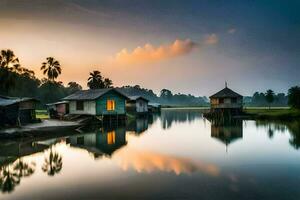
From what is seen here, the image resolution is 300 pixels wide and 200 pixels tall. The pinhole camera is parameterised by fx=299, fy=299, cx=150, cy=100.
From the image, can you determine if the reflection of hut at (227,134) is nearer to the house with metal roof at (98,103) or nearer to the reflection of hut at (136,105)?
the house with metal roof at (98,103)

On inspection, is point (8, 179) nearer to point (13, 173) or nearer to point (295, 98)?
point (13, 173)

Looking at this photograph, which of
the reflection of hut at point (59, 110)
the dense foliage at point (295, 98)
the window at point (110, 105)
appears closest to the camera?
the window at point (110, 105)

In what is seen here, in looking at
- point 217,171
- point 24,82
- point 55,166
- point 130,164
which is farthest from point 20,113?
point 24,82

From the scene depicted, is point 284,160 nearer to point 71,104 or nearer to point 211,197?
point 211,197

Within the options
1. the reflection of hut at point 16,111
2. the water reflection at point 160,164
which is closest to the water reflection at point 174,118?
the reflection of hut at point 16,111

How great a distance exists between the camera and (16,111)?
3291 centimetres

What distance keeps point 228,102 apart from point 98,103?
28.5 meters

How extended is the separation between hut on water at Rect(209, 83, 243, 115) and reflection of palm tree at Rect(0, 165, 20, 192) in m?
49.6

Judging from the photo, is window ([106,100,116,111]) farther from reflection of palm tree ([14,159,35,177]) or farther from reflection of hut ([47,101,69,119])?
reflection of palm tree ([14,159,35,177])

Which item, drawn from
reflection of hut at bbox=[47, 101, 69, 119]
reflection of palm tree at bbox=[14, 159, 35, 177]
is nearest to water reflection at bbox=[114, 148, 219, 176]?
reflection of palm tree at bbox=[14, 159, 35, 177]

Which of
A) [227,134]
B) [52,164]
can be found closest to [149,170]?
[52,164]

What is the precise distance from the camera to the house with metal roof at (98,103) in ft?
148

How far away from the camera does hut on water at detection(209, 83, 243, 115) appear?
60.6 m

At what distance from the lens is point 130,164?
1827cm
